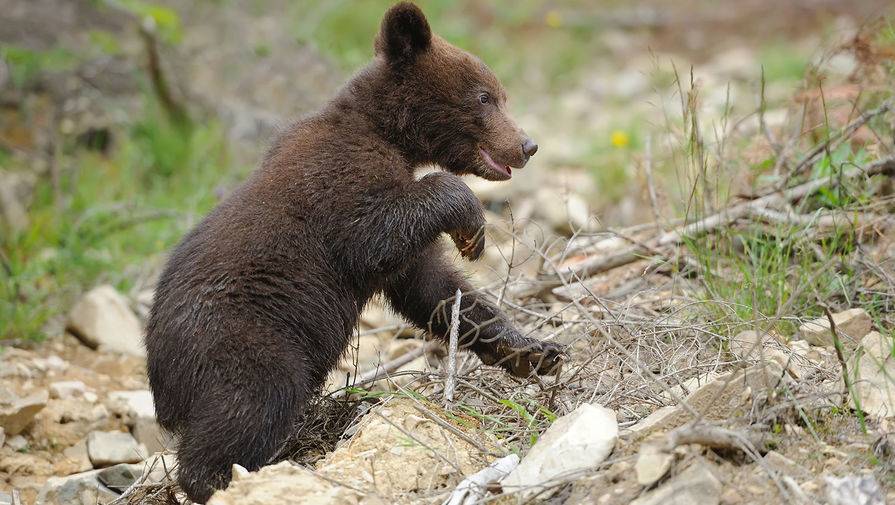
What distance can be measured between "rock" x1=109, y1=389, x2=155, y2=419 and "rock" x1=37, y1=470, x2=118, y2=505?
78 centimetres

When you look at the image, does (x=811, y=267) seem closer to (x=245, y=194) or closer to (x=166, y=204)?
(x=245, y=194)

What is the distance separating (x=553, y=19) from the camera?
12.7 m

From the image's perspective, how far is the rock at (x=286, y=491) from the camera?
3154mm

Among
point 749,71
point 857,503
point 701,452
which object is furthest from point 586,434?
point 749,71

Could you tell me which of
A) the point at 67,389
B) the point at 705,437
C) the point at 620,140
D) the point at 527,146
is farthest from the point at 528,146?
the point at 620,140

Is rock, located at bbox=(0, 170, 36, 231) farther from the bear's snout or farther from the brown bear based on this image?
the bear's snout

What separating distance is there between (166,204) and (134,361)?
2.20 meters

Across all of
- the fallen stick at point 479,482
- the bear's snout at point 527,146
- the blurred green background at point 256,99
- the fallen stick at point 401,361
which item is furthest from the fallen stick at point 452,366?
the blurred green background at point 256,99

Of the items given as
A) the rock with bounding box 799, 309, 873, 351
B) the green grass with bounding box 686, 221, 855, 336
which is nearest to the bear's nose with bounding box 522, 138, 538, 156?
the green grass with bounding box 686, 221, 855, 336

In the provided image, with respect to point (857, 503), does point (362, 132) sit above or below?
above

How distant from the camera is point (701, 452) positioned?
123 inches

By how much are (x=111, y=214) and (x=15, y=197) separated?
0.73 m

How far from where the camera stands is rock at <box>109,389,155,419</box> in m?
5.20

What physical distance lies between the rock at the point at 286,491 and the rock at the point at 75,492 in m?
1.33
